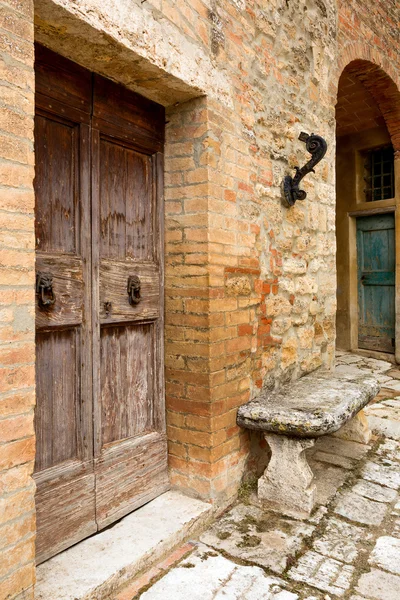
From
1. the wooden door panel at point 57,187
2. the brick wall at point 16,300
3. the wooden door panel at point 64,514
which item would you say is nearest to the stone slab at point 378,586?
the wooden door panel at point 64,514

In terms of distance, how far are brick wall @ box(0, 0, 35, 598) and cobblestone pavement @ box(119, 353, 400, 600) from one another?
1.84 ft

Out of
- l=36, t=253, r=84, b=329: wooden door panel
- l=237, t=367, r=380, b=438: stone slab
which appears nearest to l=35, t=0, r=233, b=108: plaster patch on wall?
l=36, t=253, r=84, b=329: wooden door panel

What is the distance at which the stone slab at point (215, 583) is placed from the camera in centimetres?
166

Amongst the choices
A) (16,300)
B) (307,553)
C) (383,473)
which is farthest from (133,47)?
(383,473)

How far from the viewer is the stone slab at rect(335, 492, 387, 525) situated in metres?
2.24

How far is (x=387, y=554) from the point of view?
1960mm

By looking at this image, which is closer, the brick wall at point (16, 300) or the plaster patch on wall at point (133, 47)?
the brick wall at point (16, 300)

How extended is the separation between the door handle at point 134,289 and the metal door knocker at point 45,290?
0.45 meters

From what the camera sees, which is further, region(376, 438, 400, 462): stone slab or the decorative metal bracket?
region(376, 438, 400, 462): stone slab

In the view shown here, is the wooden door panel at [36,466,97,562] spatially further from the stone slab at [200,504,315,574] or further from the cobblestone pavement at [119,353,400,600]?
the stone slab at [200,504,315,574]

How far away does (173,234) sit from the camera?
2.31 m

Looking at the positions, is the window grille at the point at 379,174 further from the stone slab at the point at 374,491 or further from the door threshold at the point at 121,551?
the door threshold at the point at 121,551

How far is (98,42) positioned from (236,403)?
1.79 meters

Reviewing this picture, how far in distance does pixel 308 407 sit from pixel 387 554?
71 cm
